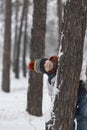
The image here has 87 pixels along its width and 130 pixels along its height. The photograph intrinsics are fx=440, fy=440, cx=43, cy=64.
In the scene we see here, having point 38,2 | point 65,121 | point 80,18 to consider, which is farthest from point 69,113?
point 38,2

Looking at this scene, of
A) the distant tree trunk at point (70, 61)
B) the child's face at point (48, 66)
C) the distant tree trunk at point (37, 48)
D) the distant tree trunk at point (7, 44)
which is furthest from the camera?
the distant tree trunk at point (7, 44)

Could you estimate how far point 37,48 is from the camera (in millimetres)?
11367

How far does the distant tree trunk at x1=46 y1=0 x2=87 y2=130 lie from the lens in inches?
234

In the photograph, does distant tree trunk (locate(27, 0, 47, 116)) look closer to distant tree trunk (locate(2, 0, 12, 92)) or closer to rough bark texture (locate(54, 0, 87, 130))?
rough bark texture (locate(54, 0, 87, 130))

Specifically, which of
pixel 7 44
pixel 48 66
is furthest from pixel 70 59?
pixel 7 44

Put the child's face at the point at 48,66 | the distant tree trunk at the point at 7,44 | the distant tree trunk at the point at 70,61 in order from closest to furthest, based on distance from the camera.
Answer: the distant tree trunk at the point at 70,61, the child's face at the point at 48,66, the distant tree trunk at the point at 7,44

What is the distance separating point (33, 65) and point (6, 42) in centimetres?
1510

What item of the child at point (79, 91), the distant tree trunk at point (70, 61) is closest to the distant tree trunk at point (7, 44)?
the child at point (79, 91)

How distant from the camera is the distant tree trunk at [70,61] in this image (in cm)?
595

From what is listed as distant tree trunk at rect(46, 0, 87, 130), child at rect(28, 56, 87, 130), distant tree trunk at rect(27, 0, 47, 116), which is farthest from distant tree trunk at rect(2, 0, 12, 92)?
distant tree trunk at rect(46, 0, 87, 130)

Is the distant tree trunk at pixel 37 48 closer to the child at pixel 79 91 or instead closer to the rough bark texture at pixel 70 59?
the child at pixel 79 91

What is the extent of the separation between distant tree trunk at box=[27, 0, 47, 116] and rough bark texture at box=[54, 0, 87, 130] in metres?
5.08

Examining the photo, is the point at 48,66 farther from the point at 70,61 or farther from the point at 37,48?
the point at 37,48

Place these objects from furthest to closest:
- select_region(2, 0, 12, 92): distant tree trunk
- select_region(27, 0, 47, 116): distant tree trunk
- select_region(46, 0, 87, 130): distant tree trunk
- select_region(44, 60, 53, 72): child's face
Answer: select_region(2, 0, 12, 92): distant tree trunk, select_region(27, 0, 47, 116): distant tree trunk, select_region(44, 60, 53, 72): child's face, select_region(46, 0, 87, 130): distant tree trunk
